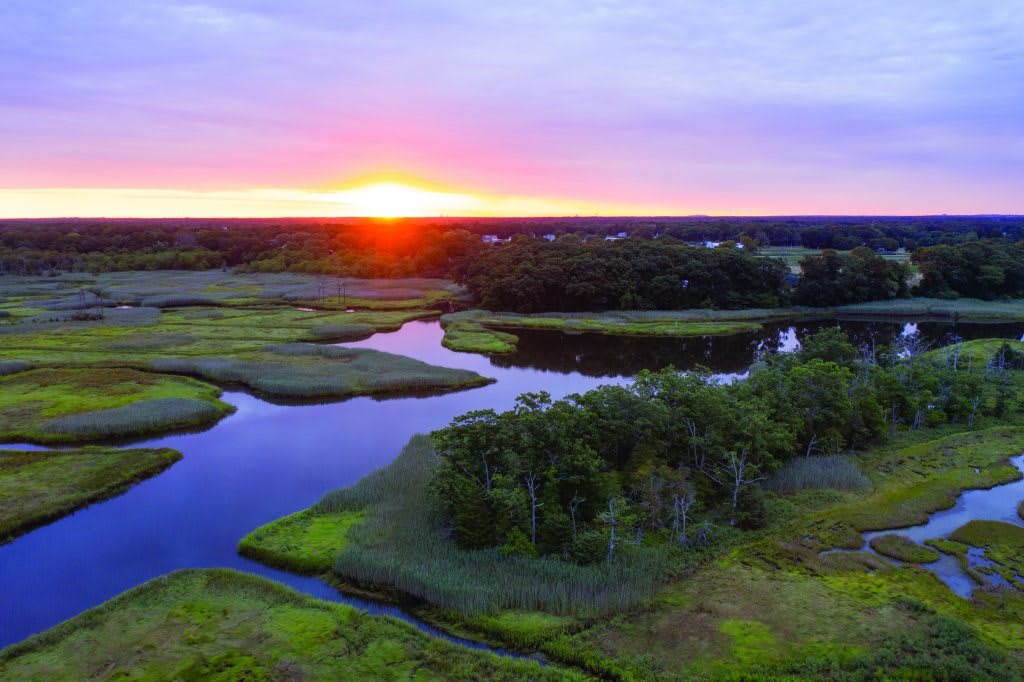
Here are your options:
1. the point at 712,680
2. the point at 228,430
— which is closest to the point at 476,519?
the point at 712,680

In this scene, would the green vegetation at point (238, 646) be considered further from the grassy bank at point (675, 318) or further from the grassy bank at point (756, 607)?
the grassy bank at point (675, 318)

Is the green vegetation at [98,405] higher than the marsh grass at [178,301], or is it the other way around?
the marsh grass at [178,301]

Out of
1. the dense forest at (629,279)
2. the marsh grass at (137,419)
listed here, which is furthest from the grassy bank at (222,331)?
the dense forest at (629,279)

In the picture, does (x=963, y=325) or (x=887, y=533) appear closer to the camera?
(x=887, y=533)

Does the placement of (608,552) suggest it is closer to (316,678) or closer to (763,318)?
(316,678)

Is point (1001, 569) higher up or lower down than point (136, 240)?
lower down

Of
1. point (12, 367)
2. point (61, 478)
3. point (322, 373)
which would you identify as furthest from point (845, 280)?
point (12, 367)

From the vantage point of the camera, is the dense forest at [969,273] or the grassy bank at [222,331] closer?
the grassy bank at [222,331]
